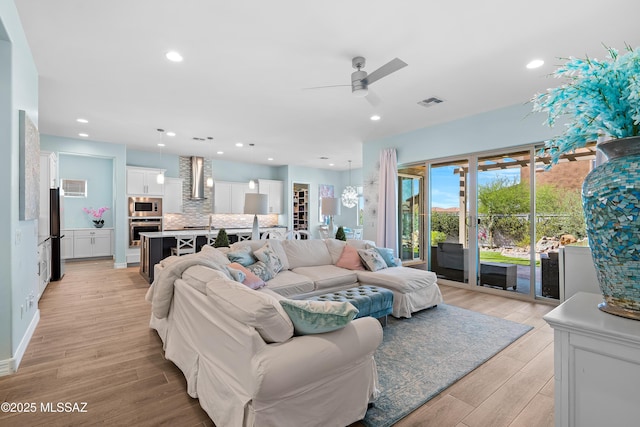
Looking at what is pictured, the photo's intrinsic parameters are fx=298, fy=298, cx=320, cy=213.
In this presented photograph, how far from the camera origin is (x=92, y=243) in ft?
24.7

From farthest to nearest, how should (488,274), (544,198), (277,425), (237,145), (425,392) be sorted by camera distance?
(237,145), (488,274), (544,198), (425,392), (277,425)

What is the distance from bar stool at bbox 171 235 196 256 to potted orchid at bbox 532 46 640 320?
18.7ft

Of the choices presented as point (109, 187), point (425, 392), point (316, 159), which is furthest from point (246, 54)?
point (109, 187)

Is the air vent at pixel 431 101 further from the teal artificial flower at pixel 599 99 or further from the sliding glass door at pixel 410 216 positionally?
the teal artificial flower at pixel 599 99

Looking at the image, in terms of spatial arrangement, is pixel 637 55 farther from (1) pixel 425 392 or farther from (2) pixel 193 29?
(2) pixel 193 29

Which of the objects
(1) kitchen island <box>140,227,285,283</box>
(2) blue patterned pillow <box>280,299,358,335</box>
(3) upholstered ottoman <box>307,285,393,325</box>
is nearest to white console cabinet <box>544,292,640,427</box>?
(2) blue patterned pillow <box>280,299,358,335</box>

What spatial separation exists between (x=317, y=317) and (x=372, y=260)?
8.65 ft

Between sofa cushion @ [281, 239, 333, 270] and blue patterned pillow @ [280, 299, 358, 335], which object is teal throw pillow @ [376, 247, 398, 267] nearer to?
sofa cushion @ [281, 239, 333, 270]

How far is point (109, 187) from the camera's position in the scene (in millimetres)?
8047

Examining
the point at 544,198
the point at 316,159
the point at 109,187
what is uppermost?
the point at 316,159

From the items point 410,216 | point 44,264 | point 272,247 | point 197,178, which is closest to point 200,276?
point 272,247

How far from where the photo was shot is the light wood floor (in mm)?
1864

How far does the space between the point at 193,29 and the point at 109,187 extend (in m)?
7.16

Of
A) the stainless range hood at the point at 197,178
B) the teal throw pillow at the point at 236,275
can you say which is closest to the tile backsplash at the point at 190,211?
the stainless range hood at the point at 197,178
